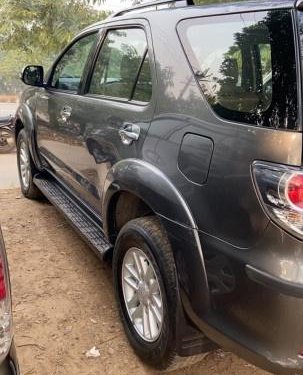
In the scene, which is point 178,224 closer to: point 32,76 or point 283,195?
point 283,195

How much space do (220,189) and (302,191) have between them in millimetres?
344

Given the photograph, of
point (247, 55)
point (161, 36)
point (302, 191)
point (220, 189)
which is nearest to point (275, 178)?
point (302, 191)

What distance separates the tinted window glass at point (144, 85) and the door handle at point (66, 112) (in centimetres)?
100

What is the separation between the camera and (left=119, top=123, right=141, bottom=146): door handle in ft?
7.94

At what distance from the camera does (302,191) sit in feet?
5.17

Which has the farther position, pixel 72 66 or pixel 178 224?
pixel 72 66

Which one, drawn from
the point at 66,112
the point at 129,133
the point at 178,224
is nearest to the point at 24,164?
the point at 66,112

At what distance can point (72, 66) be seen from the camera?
3.89 metres

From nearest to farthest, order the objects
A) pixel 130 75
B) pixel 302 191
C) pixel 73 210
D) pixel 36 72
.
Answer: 1. pixel 302 191
2. pixel 130 75
3. pixel 73 210
4. pixel 36 72

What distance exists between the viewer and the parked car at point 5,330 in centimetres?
139

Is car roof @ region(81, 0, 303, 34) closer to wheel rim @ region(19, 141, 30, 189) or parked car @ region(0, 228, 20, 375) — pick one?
parked car @ region(0, 228, 20, 375)

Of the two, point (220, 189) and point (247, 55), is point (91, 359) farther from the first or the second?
point (247, 55)

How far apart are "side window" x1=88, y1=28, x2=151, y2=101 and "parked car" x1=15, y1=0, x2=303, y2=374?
0.02 meters

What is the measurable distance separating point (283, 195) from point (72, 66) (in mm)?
2782
